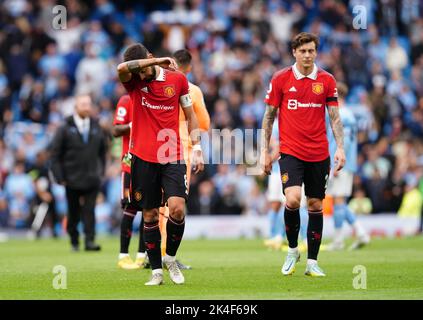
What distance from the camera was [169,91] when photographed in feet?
35.1

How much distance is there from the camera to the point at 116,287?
34.4ft

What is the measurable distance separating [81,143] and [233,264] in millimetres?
5293

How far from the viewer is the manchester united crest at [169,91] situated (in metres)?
10.7

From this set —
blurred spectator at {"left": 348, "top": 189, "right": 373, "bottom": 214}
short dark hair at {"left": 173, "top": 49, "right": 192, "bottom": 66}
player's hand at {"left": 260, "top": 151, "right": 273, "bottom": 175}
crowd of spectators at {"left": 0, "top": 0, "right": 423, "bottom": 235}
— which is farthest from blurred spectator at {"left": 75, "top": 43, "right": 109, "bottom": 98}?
player's hand at {"left": 260, "top": 151, "right": 273, "bottom": 175}

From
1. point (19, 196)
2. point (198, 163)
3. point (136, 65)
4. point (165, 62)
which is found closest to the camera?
point (165, 62)

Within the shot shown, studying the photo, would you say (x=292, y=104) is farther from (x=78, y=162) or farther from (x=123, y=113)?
(x=78, y=162)

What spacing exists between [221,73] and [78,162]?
10645 millimetres

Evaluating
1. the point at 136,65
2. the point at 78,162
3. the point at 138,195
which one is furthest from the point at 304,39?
the point at 78,162

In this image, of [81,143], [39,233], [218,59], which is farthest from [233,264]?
[218,59]

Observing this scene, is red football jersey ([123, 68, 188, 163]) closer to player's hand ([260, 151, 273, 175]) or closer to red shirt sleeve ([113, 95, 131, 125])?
player's hand ([260, 151, 273, 175])

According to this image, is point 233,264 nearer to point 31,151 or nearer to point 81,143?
point 81,143

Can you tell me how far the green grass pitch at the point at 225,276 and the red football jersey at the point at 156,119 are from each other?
1396 mm

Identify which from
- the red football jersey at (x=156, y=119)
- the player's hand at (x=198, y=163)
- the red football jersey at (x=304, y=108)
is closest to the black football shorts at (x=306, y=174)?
the red football jersey at (x=304, y=108)

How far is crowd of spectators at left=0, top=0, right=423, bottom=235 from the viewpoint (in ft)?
81.7
